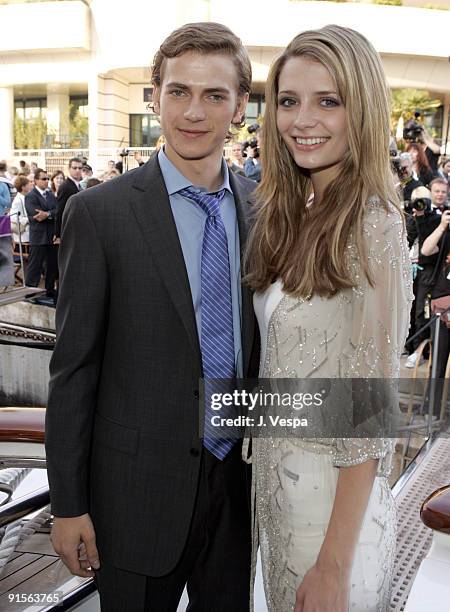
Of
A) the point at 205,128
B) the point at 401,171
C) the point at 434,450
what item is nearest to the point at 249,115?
the point at 401,171

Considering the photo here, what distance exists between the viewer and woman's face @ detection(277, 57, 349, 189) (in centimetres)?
161

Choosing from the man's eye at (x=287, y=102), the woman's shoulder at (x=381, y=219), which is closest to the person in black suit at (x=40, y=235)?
the man's eye at (x=287, y=102)

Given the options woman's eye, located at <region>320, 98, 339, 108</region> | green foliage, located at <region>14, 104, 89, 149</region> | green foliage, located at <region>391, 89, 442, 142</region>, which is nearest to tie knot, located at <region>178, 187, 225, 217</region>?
woman's eye, located at <region>320, 98, 339, 108</region>

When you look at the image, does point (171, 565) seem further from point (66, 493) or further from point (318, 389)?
point (318, 389)

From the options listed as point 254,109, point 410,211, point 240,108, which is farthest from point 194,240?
point 254,109

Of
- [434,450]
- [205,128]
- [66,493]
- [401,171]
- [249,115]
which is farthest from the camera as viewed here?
[249,115]

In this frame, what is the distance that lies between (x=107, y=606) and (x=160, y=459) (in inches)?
17.1

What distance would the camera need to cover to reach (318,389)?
1.62m

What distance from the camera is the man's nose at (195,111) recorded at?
5.98ft

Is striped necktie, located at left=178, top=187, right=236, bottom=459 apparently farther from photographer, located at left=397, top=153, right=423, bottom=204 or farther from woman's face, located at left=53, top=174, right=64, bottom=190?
woman's face, located at left=53, top=174, right=64, bottom=190

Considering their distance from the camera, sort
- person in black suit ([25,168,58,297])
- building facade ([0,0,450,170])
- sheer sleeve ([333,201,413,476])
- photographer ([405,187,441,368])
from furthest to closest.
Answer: building facade ([0,0,450,170])
person in black suit ([25,168,58,297])
photographer ([405,187,441,368])
sheer sleeve ([333,201,413,476])

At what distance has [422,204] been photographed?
6.17m

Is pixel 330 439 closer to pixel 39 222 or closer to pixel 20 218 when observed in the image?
pixel 39 222

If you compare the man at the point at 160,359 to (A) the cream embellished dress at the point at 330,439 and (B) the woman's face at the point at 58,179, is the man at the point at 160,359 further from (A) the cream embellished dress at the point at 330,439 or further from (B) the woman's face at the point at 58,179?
(B) the woman's face at the point at 58,179
